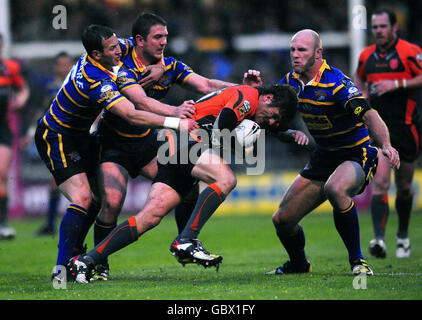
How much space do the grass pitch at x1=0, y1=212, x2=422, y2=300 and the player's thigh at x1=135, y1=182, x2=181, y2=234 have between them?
0.54 m

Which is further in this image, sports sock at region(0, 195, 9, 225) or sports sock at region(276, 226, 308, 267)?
sports sock at region(0, 195, 9, 225)

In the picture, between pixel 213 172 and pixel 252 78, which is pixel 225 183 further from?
pixel 252 78

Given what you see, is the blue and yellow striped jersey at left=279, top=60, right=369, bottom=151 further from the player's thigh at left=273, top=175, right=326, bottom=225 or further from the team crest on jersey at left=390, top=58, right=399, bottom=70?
the team crest on jersey at left=390, top=58, right=399, bottom=70

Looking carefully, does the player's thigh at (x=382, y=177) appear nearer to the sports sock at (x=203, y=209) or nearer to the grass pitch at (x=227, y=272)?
the grass pitch at (x=227, y=272)

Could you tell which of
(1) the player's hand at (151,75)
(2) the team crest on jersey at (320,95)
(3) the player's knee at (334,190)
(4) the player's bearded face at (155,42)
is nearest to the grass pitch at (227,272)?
(3) the player's knee at (334,190)

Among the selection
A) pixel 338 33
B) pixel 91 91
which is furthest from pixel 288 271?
pixel 338 33

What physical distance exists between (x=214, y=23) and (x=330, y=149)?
13300 millimetres

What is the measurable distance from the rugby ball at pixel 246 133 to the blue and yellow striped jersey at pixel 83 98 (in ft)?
3.62

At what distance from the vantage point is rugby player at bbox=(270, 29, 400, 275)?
6.92 meters

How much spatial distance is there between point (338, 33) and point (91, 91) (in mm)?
14062

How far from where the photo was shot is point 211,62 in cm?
1814

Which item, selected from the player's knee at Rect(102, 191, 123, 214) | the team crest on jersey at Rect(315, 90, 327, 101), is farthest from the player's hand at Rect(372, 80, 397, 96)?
the player's knee at Rect(102, 191, 123, 214)

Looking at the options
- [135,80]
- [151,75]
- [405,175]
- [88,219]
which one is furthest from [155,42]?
[405,175]
